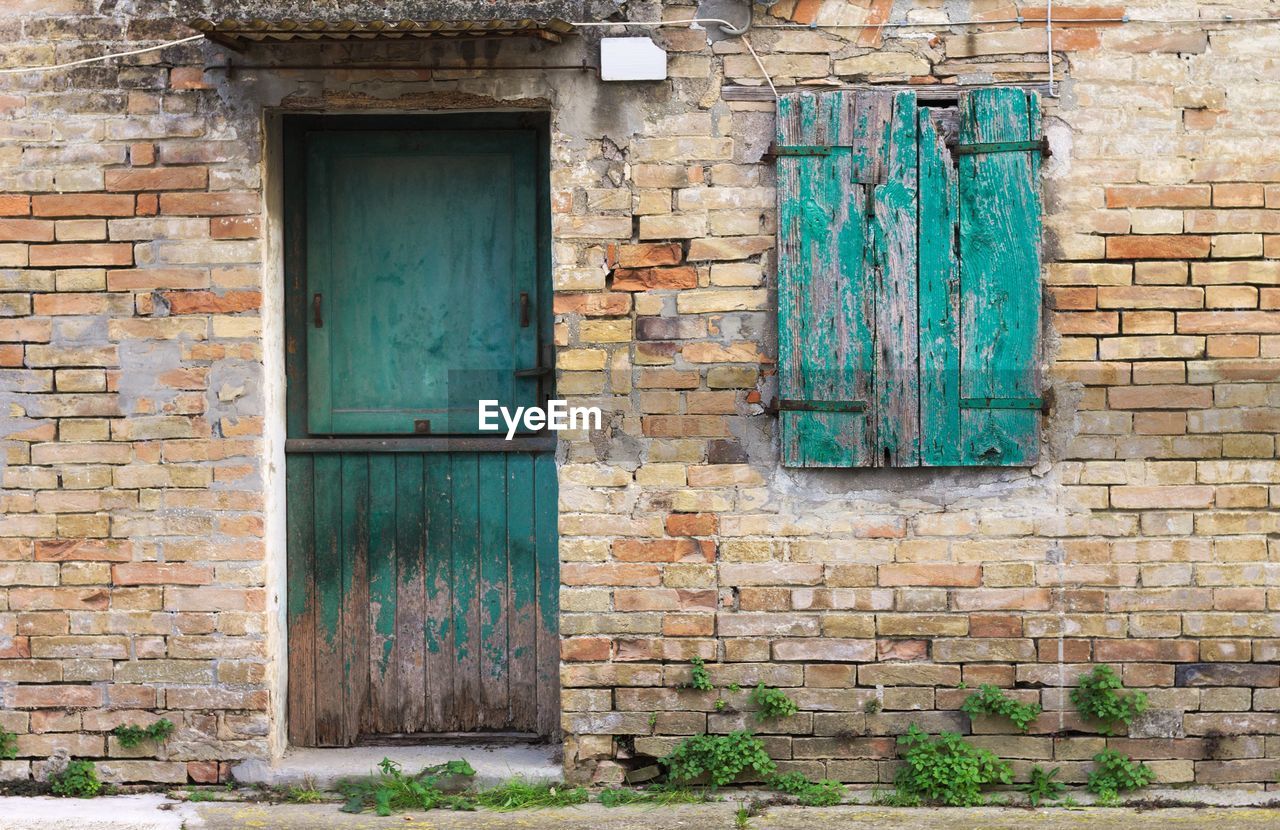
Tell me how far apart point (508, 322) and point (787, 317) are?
1063 mm

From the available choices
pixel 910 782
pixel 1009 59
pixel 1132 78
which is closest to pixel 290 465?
pixel 910 782

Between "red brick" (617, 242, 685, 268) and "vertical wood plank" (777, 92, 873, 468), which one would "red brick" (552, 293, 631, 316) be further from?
"vertical wood plank" (777, 92, 873, 468)

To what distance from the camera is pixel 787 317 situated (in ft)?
12.8

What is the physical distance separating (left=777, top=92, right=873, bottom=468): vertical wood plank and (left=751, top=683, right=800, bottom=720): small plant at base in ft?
2.56

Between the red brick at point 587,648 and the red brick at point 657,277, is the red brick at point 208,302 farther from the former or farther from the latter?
the red brick at point 587,648

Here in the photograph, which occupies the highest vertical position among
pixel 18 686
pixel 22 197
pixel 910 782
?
pixel 22 197

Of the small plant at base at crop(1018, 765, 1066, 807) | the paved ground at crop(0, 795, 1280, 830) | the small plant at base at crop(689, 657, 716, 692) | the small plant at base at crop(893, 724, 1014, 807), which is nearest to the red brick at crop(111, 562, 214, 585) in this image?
the paved ground at crop(0, 795, 1280, 830)

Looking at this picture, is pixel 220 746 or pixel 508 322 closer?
pixel 220 746

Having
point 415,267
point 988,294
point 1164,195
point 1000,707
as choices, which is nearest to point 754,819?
point 1000,707

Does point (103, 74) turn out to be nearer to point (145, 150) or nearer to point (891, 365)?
point (145, 150)

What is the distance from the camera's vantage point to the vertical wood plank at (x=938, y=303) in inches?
152

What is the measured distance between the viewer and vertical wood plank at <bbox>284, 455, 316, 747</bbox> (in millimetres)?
4289

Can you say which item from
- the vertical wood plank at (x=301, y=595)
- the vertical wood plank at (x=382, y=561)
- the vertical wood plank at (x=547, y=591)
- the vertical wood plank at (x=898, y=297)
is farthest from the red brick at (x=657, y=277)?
the vertical wood plank at (x=301, y=595)

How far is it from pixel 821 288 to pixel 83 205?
251 centimetres
